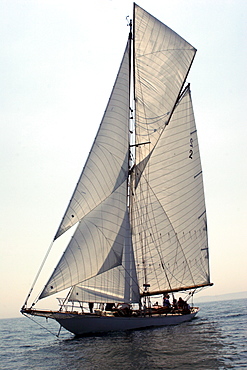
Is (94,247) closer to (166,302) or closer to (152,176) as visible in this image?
(152,176)

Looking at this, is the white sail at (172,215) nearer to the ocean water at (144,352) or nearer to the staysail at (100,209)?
the staysail at (100,209)

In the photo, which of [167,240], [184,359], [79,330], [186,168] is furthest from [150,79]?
[184,359]

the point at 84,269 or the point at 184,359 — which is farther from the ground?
the point at 84,269

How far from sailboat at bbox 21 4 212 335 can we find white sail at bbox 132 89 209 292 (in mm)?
87

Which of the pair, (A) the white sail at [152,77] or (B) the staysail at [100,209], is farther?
(A) the white sail at [152,77]

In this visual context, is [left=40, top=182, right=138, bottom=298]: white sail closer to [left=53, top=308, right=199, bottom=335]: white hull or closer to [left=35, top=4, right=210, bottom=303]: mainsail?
[left=35, top=4, right=210, bottom=303]: mainsail

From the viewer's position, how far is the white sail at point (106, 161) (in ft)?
83.7

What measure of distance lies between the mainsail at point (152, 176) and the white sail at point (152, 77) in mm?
→ 85

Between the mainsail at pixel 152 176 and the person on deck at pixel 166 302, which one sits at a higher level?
the mainsail at pixel 152 176

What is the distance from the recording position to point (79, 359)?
65.1 feet

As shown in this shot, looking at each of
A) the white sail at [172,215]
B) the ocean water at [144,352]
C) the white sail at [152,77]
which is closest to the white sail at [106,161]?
the white sail at [152,77]

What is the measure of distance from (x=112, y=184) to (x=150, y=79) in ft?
39.3

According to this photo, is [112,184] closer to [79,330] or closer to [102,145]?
[102,145]

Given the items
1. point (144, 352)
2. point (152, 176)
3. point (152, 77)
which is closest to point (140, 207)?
point (152, 176)
